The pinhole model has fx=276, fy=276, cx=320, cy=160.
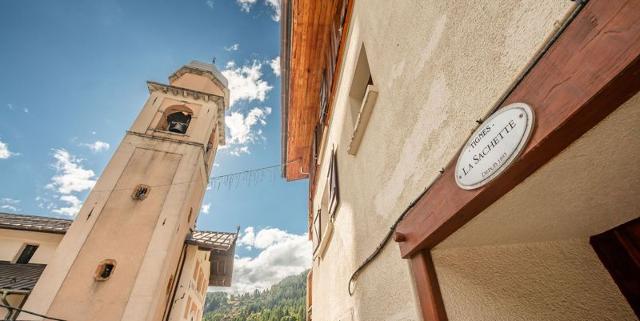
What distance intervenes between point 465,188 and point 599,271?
0.97 metres

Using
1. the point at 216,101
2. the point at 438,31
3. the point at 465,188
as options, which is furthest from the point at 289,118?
the point at 216,101

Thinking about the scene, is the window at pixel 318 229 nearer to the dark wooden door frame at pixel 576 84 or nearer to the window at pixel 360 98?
the window at pixel 360 98

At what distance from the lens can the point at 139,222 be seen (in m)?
9.02

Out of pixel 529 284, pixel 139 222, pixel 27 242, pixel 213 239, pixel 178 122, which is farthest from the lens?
pixel 27 242

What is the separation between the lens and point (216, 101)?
43.5 feet

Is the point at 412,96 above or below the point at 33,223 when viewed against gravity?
below

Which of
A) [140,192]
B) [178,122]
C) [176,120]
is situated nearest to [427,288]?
[140,192]

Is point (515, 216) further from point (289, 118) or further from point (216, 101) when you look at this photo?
point (216, 101)

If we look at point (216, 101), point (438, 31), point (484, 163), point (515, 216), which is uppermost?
point (216, 101)

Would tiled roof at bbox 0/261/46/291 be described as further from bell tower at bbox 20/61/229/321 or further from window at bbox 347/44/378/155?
window at bbox 347/44/378/155

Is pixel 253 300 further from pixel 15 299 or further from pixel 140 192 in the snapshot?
pixel 140 192

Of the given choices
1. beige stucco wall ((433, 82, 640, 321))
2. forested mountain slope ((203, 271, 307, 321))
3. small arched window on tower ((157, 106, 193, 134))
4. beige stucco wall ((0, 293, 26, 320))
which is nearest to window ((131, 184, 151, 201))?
small arched window on tower ((157, 106, 193, 134))

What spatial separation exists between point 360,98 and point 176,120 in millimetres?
11477

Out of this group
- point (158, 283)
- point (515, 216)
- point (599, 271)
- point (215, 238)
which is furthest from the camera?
point (215, 238)
